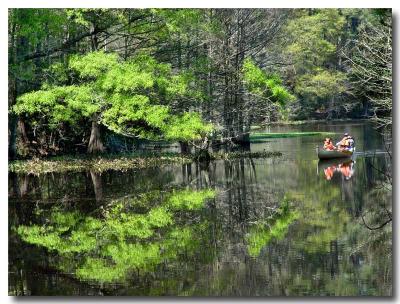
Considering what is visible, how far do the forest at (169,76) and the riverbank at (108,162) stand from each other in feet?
1.40

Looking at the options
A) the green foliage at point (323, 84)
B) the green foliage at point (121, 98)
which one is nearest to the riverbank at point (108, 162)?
the green foliage at point (121, 98)

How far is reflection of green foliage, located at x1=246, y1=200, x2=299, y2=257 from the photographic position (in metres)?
8.35

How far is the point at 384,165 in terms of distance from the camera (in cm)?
1416

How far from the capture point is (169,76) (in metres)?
16.2

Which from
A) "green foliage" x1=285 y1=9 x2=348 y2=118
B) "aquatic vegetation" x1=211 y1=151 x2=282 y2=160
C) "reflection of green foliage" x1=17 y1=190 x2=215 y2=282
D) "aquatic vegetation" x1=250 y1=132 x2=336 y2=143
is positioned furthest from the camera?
"aquatic vegetation" x1=250 y1=132 x2=336 y2=143

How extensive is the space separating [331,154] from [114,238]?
8738mm

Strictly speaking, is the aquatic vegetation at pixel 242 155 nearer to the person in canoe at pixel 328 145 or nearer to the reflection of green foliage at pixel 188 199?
the person in canoe at pixel 328 145

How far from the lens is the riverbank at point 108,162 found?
13629 millimetres

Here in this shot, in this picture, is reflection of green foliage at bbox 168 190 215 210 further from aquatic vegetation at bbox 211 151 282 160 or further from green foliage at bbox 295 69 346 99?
aquatic vegetation at bbox 211 151 282 160

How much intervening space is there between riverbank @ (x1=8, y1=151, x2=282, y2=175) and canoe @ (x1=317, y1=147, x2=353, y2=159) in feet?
3.18

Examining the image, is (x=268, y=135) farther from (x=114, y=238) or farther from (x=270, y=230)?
(x=114, y=238)

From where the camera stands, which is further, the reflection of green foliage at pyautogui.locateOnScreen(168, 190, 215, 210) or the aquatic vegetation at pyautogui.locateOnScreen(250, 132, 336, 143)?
the aquatic vegetation at pyautogui.locateOnScreen(250, 132, 336, 143)

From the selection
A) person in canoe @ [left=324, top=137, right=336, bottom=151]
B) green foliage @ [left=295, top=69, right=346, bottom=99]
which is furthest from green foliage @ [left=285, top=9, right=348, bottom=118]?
person in canoe @ [left=324, top=137, right=336, bottom=151]
